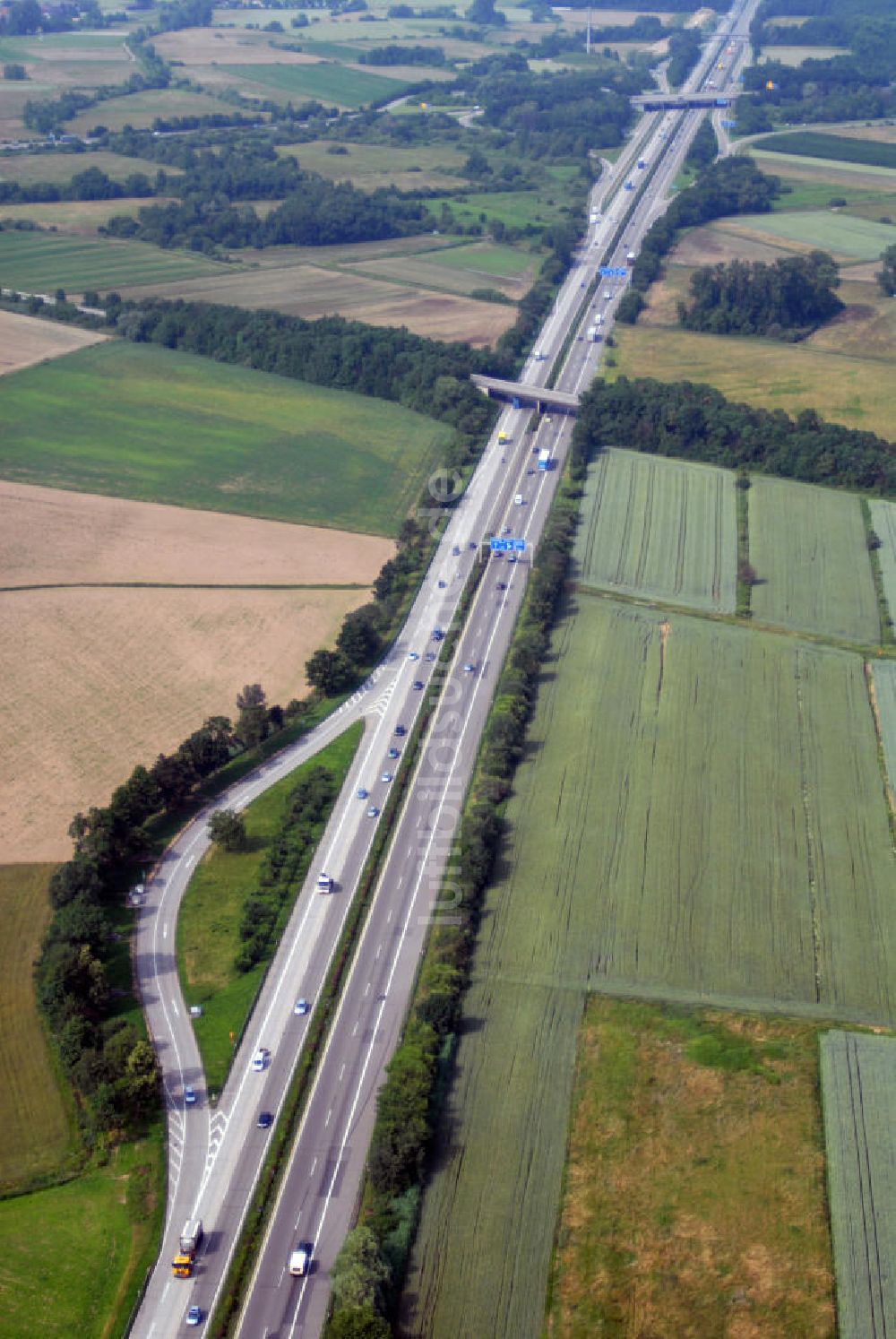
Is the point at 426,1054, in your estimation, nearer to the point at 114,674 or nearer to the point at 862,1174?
the point at 862,1174

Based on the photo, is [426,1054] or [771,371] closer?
[426,1054]

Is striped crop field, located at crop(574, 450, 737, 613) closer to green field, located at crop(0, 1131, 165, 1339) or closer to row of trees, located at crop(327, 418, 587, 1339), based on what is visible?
row of trees, located at crop(327, 418, 587, 1339)

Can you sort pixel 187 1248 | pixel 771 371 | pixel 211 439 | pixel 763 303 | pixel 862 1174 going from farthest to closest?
pixel 763 303 → pixel 771 371 → pixel 211 439 → pixel 862 1174 → pixel 187 1248

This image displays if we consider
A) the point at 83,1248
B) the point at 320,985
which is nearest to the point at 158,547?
the point at 320,985

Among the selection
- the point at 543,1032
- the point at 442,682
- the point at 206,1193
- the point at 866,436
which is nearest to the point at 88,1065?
the point at 206,1193

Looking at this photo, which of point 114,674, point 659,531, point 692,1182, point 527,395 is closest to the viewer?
point 692,1182

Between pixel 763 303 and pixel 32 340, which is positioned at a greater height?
pixel 763 303
